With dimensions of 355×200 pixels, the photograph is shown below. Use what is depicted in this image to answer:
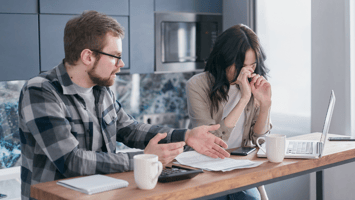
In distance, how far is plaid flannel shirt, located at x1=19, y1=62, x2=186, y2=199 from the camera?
4.95ft

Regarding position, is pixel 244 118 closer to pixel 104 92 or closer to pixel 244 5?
pixel 104 92

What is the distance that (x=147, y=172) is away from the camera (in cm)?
128

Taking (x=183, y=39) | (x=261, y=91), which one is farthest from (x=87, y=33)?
(x=183, y=39)

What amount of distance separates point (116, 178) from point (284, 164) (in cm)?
69

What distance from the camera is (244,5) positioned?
343 centimetres

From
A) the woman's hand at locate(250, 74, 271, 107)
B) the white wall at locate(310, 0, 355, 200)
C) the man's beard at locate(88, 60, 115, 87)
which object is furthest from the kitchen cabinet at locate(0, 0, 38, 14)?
the white wall at locate(310, 0, 355, 200)

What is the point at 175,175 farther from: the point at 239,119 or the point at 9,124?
the point at 9,124

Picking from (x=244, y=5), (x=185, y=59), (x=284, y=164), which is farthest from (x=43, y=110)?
(x=244, y=5)

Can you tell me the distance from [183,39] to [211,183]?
2184 millimetres

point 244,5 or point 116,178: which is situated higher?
point 244,5

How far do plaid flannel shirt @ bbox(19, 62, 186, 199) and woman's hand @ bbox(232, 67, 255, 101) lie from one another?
57cm

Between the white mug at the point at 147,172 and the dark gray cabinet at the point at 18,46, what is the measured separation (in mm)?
1652

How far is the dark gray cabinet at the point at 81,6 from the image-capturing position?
271 centimetres

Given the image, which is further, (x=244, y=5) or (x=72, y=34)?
(x=244, y=5)
